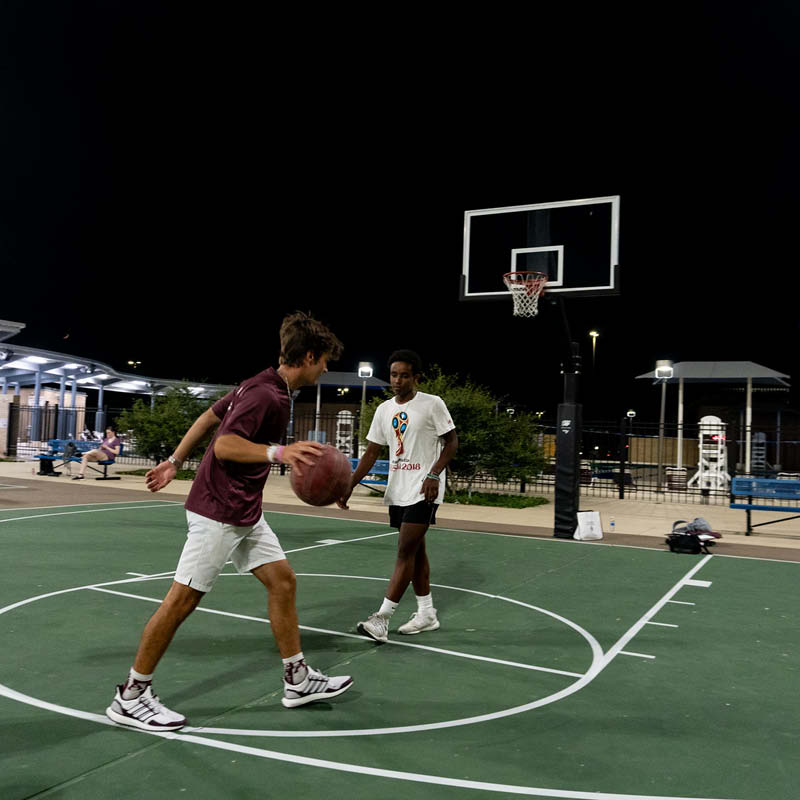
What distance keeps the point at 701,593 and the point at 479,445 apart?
372 inches

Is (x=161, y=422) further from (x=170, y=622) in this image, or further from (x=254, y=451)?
(x=254, y=451)

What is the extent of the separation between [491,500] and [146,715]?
1394cm

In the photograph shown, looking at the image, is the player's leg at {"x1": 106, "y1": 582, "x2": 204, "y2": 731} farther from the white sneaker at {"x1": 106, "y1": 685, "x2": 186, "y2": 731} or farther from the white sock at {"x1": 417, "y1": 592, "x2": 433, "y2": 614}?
the white sock at {"x1": 417, "y1": 592, "x2": 433, "y2": 614}

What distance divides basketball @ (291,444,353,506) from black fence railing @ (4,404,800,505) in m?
13.9

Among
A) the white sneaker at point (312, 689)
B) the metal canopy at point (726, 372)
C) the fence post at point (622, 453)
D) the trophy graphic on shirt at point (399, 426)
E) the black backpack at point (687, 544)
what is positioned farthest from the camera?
the metal canopy at point (726, 372)

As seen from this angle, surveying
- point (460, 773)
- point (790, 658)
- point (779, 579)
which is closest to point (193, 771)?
point (460, 773)

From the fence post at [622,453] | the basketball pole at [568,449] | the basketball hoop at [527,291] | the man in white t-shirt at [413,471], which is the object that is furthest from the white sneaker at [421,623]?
the fence post at [622,453]

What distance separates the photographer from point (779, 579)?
8.36 meters

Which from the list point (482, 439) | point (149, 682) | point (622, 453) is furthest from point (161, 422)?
point (149, 682)

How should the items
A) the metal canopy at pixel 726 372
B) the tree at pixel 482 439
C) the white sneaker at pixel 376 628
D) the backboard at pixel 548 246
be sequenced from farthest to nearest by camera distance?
the metal canopy at pixel 726 372, the tree at pixel 482 439, the backboard at pixel 548 246, the white sneaker at pixel 376 628

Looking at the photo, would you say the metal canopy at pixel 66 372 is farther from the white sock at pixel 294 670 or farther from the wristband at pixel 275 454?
the wristband at pixel 275 454

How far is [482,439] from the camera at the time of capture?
1673cm

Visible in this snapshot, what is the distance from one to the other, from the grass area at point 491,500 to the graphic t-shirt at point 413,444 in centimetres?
1126

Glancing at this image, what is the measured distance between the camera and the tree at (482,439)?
665 inches
